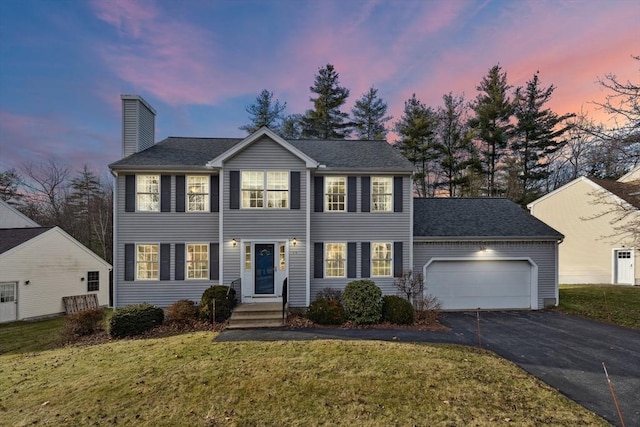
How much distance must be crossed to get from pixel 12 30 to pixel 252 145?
16.1 metres

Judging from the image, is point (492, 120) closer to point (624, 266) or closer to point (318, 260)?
point (624, 266)

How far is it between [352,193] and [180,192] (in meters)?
6.58

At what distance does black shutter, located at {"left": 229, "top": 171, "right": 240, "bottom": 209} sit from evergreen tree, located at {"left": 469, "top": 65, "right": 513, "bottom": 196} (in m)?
21.4

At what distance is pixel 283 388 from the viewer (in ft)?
17.9

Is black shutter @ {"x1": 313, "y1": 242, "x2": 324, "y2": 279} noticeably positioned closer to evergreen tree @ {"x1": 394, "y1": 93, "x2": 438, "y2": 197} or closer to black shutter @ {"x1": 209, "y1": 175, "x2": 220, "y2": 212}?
black shutter @ {"x1": 209, "y1": 175, "x2": 220, "y2": 212}

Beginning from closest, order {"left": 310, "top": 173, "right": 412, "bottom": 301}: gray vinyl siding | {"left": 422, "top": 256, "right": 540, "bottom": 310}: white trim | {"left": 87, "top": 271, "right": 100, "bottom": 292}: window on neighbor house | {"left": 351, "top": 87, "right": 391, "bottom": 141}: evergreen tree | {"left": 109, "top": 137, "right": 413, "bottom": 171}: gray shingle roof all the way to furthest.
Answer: {"left": 109, "top": 137, "right": 413, "bottom": 171}: gray shingle roof < {"left": 310, "top": 173, "right": 412, "bottom": 301}: gray vinyl siding < {"left": 422, "top": 256, "right": 540, "bottom": 310}: white trim < {"left": 87, "top": 271, "right": 100, "bottom": 292}: window on neighbor house < {"left": 351, "top": 87, "right": 391, "bottom": 141}: evergreen tree

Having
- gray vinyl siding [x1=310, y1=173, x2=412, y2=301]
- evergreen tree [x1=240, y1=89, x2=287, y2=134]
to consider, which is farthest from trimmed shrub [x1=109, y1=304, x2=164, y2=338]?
evergreen tree [x1=240, y1=89, x2=287, y2=134]

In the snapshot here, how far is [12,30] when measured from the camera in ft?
52.6

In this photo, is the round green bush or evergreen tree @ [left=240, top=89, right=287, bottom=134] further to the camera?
evergreen tree @ [left=240, top=89, right=287, bottom=134]

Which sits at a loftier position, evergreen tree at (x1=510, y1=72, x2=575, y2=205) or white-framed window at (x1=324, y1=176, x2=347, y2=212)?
evergreen tree at (x1=510, y1=72, x2=575, y2=205)

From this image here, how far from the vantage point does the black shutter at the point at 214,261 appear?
11422mm

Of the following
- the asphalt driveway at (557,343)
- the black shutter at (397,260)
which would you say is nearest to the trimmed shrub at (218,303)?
the asphalt driveway at (557,343)

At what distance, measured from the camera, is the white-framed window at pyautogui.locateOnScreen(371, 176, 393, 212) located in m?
12.1

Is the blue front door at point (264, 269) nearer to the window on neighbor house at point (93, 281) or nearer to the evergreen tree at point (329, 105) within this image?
the window on neighbor house at point (93, 281)
